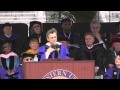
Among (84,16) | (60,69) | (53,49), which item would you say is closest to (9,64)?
(53,49)

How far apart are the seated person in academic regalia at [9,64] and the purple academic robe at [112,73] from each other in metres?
1.81

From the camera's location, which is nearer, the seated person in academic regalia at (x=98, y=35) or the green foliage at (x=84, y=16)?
the seated person in academic regalia at (x=98, y=35)

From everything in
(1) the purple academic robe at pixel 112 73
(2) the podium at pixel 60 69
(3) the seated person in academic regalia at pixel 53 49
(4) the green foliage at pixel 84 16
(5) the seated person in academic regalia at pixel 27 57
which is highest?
(4) the green foliage at pixel 84 16

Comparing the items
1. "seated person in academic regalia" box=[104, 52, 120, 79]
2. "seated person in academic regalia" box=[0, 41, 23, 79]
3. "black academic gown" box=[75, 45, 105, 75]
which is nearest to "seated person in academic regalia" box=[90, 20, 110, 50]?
"black academic gown" box=[75, 45, 105, 75]

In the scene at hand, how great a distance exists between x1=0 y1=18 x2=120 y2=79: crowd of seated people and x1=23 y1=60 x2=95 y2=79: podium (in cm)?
38

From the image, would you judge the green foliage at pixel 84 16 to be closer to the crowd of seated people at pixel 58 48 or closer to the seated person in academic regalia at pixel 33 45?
the crowd of seated people at pixel 58 48

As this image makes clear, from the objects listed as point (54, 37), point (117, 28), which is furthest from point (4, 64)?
point (117, 28)

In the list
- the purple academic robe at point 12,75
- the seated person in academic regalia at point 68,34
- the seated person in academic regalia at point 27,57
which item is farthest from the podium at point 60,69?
the seated person in academic regalia at point 68,34

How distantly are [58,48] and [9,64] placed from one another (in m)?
1.08

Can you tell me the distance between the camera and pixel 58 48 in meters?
9.75

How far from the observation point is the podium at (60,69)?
903cm

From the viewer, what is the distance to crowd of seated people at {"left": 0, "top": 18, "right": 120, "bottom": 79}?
975cm

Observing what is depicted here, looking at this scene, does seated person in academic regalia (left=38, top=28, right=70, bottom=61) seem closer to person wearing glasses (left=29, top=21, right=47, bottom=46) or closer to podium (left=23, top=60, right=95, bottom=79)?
podium (left=23, top=60, right=95, bottom=79)
